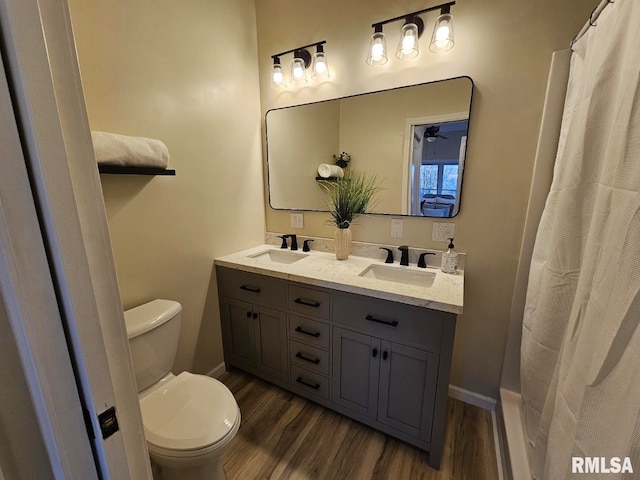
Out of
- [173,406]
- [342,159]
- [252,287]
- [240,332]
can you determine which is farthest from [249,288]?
[342,159]

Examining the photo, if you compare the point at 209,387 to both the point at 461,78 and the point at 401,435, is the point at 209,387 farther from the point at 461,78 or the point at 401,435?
the point at 461,78

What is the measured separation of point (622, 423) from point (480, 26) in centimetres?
172

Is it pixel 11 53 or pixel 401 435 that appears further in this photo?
pixel 401 435

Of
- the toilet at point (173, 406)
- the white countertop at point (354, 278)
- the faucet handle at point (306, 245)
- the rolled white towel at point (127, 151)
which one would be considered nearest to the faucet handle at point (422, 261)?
the white countertop at point (354, 278)

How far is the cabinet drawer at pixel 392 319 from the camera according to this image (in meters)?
1.24

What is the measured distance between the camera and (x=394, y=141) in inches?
68.0

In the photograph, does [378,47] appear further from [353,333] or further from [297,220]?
[353,333]

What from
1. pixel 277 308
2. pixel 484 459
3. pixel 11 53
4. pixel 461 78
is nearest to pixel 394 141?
pixel 461 78

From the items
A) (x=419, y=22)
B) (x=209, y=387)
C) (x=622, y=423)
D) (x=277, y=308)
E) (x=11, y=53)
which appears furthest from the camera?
(x=277, y=308)

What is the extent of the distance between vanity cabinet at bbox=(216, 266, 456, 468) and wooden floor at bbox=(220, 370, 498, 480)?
8 centimetres

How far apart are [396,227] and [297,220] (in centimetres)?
78

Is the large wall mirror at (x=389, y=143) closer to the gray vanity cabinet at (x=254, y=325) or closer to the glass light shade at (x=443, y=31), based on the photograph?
the glass light shade at (x=443, y=31)

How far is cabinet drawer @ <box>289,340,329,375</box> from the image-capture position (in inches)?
62.1

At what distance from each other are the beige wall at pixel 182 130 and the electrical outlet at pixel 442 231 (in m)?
1.34
